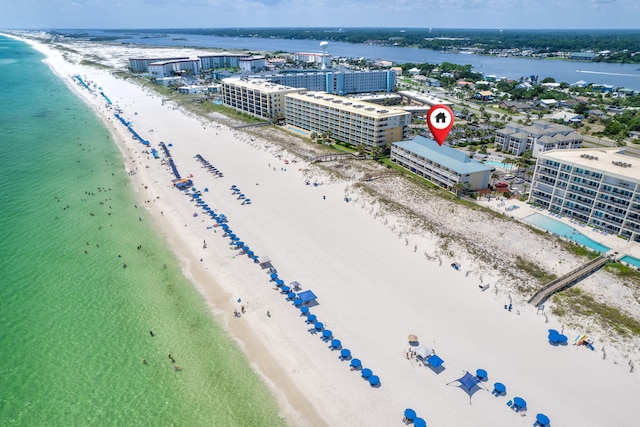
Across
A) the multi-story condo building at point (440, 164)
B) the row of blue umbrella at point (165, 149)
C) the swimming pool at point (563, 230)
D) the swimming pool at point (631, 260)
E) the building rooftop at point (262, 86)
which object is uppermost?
the building rooftop at point (262, 86)

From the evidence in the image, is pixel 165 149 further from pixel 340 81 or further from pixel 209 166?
pixel 340 81

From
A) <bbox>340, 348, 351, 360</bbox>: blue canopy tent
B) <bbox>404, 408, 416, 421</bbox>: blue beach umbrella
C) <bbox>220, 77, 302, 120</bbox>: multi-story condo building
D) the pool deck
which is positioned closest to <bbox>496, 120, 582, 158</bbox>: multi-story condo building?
the pool deck

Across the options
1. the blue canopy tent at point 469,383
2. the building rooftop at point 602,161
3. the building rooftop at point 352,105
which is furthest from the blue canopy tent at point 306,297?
the building rooftop at point 352,105

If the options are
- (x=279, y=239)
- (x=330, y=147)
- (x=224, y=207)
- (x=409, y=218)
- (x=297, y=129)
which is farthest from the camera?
(x=297, y=129)

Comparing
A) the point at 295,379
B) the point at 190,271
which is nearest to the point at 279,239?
the point at 190,271

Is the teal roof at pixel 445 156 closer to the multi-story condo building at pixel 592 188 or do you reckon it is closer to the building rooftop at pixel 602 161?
the multi-story condo building at pixel 592 188

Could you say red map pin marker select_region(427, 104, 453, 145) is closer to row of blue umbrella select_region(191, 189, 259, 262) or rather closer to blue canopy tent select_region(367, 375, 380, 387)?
row of blue umbrella select_region(191, 189, 259, 262)

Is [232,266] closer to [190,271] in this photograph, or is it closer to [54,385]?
[190,271]
